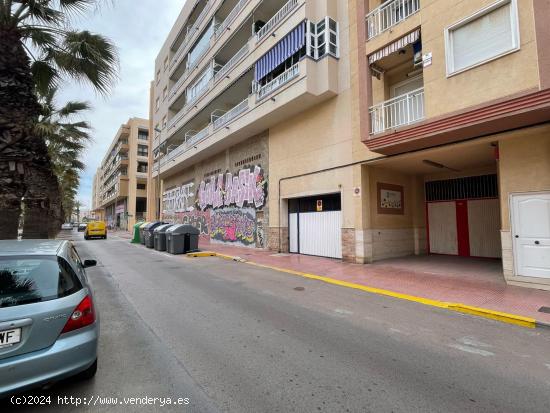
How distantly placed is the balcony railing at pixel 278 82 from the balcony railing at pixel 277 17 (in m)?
2.60

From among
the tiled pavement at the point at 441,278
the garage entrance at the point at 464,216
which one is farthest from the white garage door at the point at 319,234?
the garage entrance at the point at 464,216

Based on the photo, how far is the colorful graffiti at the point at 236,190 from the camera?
54.1ft

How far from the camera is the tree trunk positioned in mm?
6457

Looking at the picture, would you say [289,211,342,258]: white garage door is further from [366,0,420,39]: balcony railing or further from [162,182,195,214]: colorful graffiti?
[162,182,195,214]: colorful graffiti

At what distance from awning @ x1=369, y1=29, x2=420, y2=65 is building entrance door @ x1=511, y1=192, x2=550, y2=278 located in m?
5.28

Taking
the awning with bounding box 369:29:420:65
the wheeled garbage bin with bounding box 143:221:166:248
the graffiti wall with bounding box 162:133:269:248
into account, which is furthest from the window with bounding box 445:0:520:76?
the wheeled garbage bin with bounding box 143:221:166:248

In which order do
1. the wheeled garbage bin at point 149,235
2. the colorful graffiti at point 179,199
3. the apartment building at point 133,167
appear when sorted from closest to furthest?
the wheeled garbage bin at point 149,235, the colorful graffiti at point 179,199, the apartment building at point 133,167

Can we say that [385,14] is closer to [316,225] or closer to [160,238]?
Result: [316,225]

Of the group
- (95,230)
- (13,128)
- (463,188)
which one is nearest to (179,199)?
(95,230)

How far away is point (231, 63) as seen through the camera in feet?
59.4

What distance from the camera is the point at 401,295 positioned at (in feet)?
22.3

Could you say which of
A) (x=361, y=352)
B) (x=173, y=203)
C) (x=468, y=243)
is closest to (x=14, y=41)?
(x=361, y=352)

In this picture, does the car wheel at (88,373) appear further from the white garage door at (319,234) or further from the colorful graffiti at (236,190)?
the colorful graffiti at (236,190)

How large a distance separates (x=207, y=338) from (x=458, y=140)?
806 centimetres
